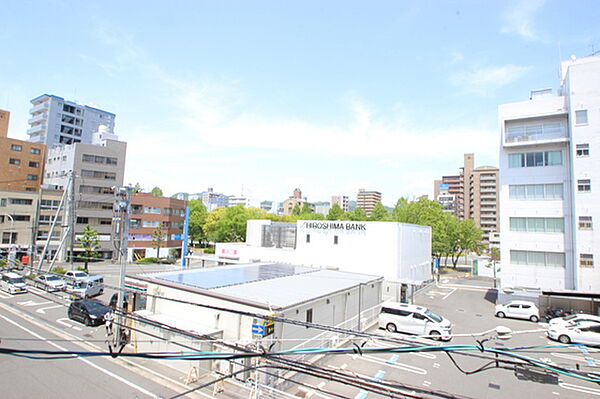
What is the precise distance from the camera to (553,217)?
2644cm

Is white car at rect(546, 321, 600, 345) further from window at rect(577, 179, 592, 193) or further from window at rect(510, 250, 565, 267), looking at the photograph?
window at rect(577, 179, 592, 193)

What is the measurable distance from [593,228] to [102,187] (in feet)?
198

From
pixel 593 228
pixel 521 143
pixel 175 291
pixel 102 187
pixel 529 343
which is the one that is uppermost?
pixel 521 143

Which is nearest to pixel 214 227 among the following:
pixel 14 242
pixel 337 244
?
pixel 14 242

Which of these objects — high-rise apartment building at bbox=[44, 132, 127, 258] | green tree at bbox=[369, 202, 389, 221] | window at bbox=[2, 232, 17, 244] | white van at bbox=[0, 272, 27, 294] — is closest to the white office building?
white van at bbox=[0, 272, 27, 294]

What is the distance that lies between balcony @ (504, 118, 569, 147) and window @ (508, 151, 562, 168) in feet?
3.52

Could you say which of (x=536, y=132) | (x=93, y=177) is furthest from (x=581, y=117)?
(x=93, y=177)

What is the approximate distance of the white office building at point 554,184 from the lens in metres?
24.6

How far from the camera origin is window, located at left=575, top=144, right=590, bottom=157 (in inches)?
984

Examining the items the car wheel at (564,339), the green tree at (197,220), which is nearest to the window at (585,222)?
the car wheel at (564,339)

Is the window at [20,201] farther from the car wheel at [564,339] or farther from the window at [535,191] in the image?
the car wheel at [564,339]

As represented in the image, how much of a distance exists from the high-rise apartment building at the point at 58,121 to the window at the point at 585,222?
72.0 meters

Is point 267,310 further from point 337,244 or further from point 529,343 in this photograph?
point 337,244

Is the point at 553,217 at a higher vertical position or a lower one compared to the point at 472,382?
higher
